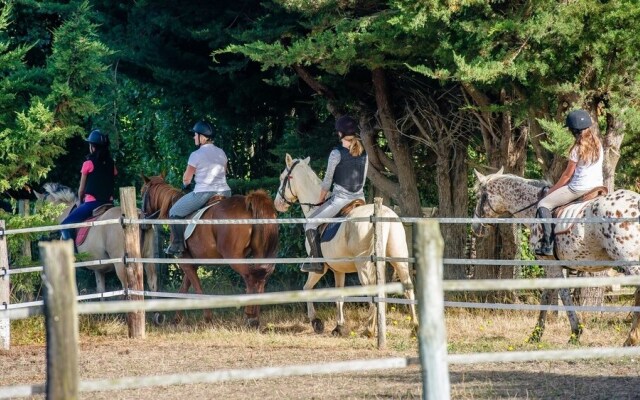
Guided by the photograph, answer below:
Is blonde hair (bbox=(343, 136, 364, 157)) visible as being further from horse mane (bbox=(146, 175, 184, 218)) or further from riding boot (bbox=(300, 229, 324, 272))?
horse mane (bbox=(146, 175, 184, 218))

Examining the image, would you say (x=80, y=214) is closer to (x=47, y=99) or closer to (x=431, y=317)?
(x=47, y=99)

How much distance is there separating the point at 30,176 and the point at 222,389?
738 cm

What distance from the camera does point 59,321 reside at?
4.96 meters

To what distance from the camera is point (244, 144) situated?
65.0 feet

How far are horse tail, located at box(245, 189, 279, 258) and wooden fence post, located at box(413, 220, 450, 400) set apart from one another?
8.64 metres

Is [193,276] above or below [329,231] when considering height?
below

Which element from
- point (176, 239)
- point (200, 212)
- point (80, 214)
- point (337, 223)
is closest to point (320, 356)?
point (337, 223)

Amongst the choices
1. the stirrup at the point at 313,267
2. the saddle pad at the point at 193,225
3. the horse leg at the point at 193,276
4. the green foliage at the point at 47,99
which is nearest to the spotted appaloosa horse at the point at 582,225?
the stirrup at the point at 313,267

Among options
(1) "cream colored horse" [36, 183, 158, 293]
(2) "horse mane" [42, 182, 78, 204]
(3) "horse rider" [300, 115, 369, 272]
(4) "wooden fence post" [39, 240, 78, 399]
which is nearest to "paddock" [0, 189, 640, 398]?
(4) "wooden fence post" [39, 240, 78, 399]

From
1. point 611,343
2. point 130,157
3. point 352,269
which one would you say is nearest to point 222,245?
point 352,269

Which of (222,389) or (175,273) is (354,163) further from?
(175,273)

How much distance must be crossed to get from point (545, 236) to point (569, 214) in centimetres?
51

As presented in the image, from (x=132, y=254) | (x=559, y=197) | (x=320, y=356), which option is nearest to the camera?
(x=320, y=356)

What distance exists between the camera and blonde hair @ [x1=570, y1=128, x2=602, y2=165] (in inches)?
451
